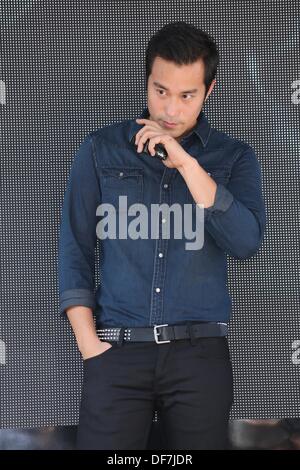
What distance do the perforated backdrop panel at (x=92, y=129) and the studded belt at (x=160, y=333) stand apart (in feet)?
2.45

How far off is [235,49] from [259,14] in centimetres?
18

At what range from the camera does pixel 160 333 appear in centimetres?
219

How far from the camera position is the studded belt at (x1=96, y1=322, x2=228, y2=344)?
2.20 meters

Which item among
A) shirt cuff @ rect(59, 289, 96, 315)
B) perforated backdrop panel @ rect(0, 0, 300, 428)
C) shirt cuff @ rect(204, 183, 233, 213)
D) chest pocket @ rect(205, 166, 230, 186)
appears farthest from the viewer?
perforated backdrop panel @ rect(0, 0, 300, 428)

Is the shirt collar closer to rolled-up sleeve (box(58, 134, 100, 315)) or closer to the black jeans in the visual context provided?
rolled-up sleeve (box(58, 134, 100, 315))

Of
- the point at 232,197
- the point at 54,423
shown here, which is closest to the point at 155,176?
the point at 232,197

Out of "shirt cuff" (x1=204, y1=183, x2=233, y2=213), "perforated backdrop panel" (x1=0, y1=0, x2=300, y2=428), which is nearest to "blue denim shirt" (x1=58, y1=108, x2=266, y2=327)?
"shirt cuff" (x1=204, y1=183, x2=233, y2=213)

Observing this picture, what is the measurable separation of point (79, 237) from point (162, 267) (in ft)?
0.93

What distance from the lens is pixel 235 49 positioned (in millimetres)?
2984

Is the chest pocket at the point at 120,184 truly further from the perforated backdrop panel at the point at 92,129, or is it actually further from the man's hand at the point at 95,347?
the perforated backdrop panel at the point at 92,129

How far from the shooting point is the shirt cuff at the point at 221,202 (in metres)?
2.14

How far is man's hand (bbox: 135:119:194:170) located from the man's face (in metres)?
0.08

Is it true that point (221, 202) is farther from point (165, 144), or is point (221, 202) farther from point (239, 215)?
point (165, 144)

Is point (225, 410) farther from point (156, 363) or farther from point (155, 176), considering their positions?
point (155, 176)
